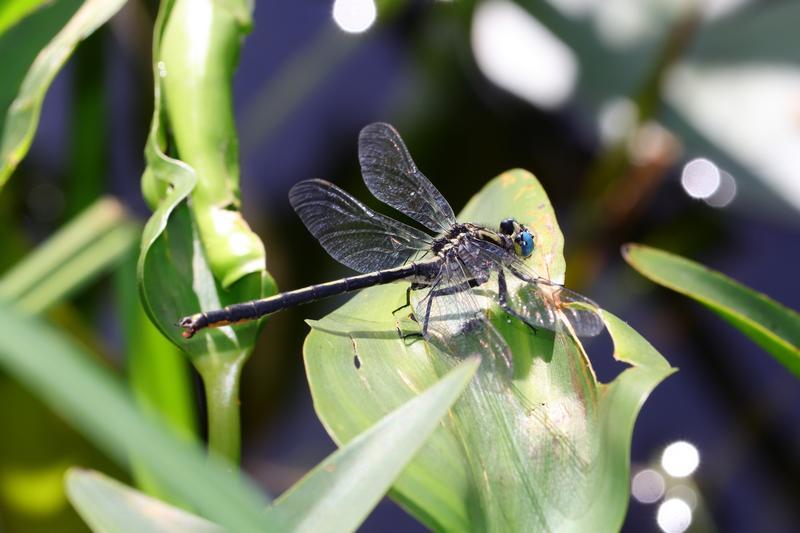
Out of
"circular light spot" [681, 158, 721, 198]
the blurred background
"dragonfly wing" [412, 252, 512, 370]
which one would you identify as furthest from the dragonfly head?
"circular light spot" [681, 158, 721, 198]

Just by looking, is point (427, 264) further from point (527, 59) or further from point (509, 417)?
point (527, 59)

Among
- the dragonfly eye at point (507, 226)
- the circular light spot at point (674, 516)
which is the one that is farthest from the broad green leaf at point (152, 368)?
the circular light spot at point (674, 516)

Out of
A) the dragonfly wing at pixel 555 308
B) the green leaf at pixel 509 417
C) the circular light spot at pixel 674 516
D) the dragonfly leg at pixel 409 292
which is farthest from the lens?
the circular light spot at pixel 674 516

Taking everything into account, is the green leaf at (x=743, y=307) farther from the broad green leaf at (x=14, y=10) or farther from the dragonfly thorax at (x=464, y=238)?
the broad green leaf at (x=14, y=10)

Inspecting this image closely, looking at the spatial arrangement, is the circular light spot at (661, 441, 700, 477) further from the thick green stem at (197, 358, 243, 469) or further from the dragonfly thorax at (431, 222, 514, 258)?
the thick green stem at (197, 358, 243, 469)

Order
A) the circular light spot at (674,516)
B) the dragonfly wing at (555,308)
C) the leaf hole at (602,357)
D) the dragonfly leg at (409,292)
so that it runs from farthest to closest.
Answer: the leaf hole at (602,357) < the circular light spot at (674,516) < the dragonfly leg at (409,292) < the dragonfly wing at (555,308)

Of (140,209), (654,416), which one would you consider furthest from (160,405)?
(654,416)

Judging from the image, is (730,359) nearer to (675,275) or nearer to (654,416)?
(654,416)
